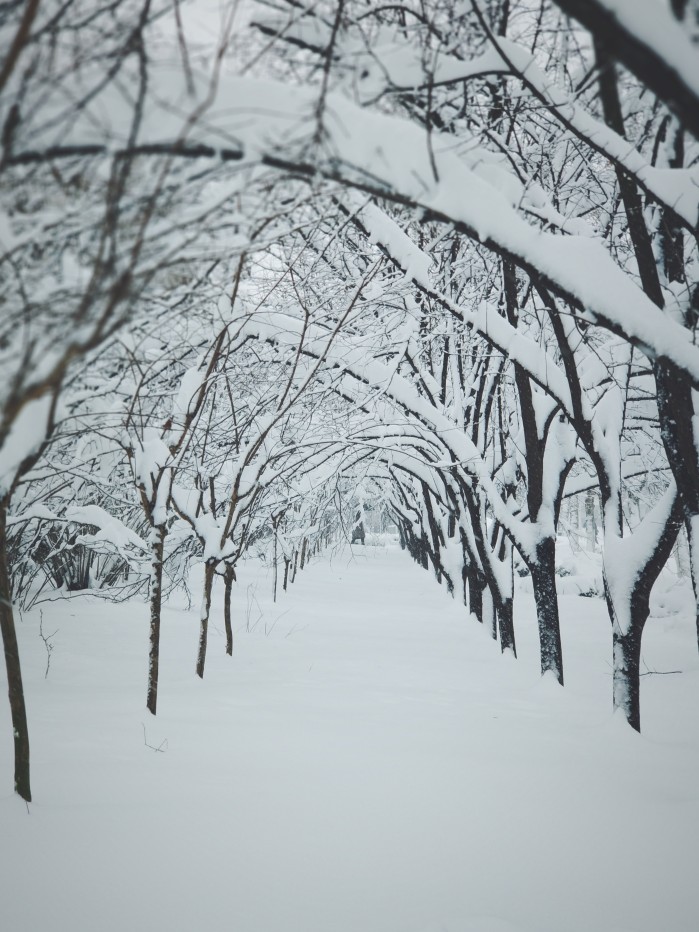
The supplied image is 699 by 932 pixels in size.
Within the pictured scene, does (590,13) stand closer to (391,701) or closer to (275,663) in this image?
(391,701)

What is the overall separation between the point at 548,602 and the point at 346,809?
3.40 meters

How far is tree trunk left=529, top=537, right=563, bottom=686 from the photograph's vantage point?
5.36 m

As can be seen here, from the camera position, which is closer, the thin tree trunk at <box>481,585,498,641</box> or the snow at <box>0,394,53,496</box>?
the snow at <box>0,394,53,496</box>

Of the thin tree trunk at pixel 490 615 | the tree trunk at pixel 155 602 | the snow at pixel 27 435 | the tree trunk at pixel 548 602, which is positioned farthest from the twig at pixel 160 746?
the thin tree trunk at pixel 490 615

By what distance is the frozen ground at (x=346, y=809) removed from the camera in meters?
2.02

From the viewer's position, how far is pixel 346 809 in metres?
2.74

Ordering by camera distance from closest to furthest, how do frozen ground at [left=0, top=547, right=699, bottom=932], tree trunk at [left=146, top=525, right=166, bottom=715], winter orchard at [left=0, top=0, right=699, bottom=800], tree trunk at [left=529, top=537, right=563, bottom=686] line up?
winter orchard at [left=0, top=0, right=699, bottom=800] < frozen ground at [left=0, top=547, right=699, bottom=932] < tree trunk at [left=146, top=525, right=166, bottom=715] < tree trunk at [left=529, top=537, right=563, bottom=686]

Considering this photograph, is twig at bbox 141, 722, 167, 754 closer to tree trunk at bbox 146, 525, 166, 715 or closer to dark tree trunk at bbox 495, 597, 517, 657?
tree trunk at bbox 146, 525, 166, 715

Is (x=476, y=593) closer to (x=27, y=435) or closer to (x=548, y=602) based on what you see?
(x=548, y=602)

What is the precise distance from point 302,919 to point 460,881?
2.30ft

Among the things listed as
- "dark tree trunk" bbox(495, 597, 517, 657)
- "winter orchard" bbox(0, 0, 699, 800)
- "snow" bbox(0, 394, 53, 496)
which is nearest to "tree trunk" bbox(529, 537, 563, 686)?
"winter orchard" bbox(0, 0, 699, 800)

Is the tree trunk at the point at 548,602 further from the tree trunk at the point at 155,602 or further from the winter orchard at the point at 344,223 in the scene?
the tree trunk at the point at 155,602

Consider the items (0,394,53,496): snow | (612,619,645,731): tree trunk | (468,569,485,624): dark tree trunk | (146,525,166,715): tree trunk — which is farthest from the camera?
(468,569,485,624): dark tree trunk

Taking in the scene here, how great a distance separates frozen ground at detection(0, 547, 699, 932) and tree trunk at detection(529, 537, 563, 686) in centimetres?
26
